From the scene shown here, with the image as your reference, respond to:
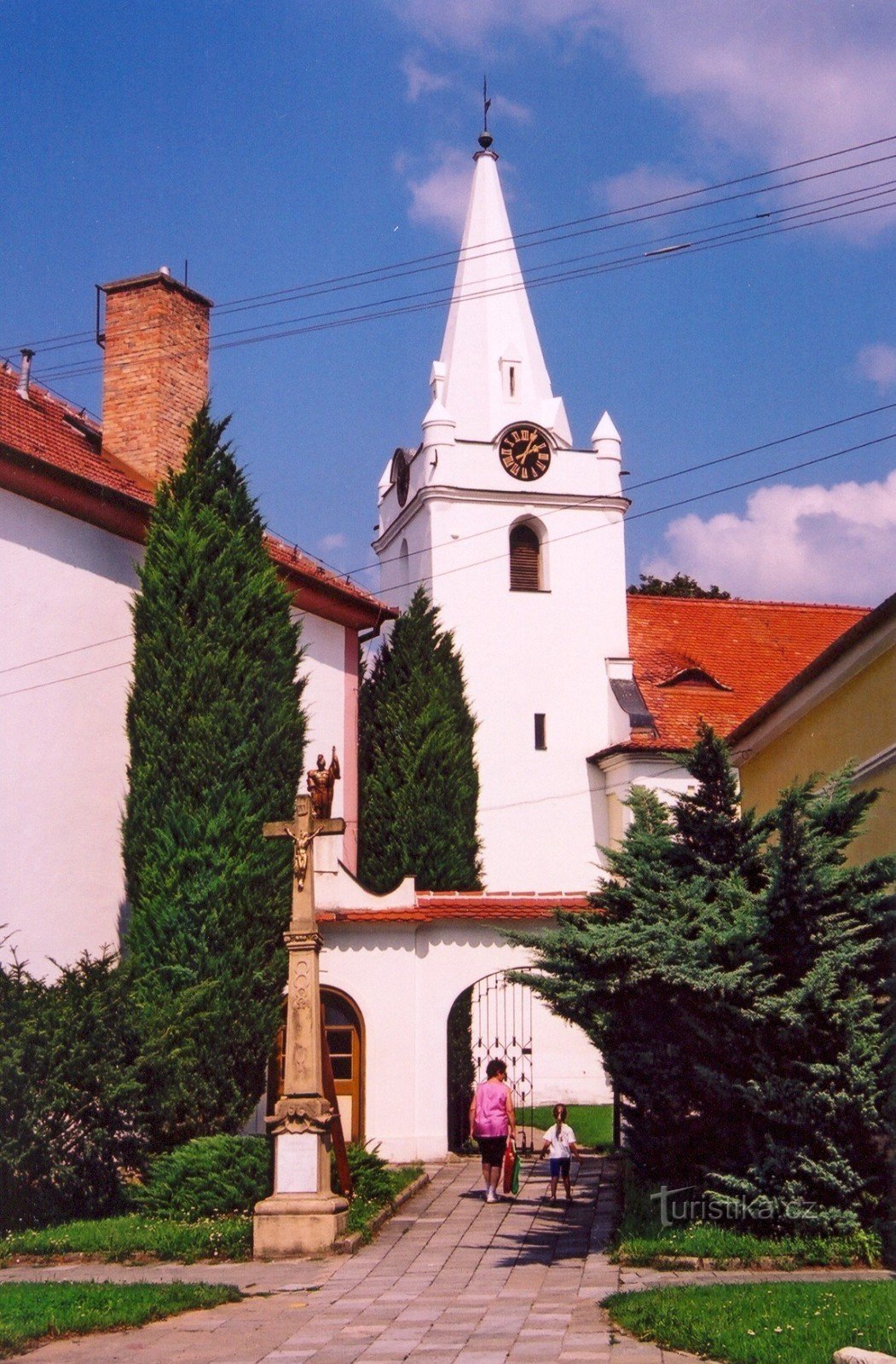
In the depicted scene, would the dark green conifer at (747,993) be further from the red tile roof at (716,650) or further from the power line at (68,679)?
the red tile roof at (716,650)

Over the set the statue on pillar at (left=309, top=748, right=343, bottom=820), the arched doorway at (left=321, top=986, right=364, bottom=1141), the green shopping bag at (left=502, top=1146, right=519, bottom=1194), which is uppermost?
the statue on pillar at (left=309, top=748, right=343, bottom=820)

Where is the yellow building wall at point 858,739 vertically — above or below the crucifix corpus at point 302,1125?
above

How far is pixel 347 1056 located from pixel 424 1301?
9294 millimetres

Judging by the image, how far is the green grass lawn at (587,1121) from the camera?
22.0 metres

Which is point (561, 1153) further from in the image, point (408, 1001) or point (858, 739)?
point (858, 739)

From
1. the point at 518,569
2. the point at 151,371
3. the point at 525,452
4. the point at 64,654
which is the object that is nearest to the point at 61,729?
the point at 64,654

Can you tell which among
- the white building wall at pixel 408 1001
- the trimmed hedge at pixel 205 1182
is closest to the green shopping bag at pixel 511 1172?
the trimmed hedge at pixel 205 1182

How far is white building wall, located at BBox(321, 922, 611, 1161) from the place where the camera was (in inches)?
762

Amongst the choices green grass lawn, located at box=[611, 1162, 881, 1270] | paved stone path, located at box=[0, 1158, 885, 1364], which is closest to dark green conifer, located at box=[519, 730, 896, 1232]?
green grass lawn, located at box=[611, 1162, 881, 1270]

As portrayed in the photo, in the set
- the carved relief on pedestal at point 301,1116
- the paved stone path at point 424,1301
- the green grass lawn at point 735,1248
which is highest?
the carved relief on pedestal at point 301,1116

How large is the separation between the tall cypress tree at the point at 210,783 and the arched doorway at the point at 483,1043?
3.07 meters

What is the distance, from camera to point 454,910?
1978cm

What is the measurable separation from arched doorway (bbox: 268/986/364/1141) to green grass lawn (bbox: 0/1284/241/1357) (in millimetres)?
8503

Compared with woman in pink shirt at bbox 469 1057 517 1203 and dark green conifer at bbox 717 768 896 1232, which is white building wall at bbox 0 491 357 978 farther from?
dark green conifer at bbox 717 768 896 1232
